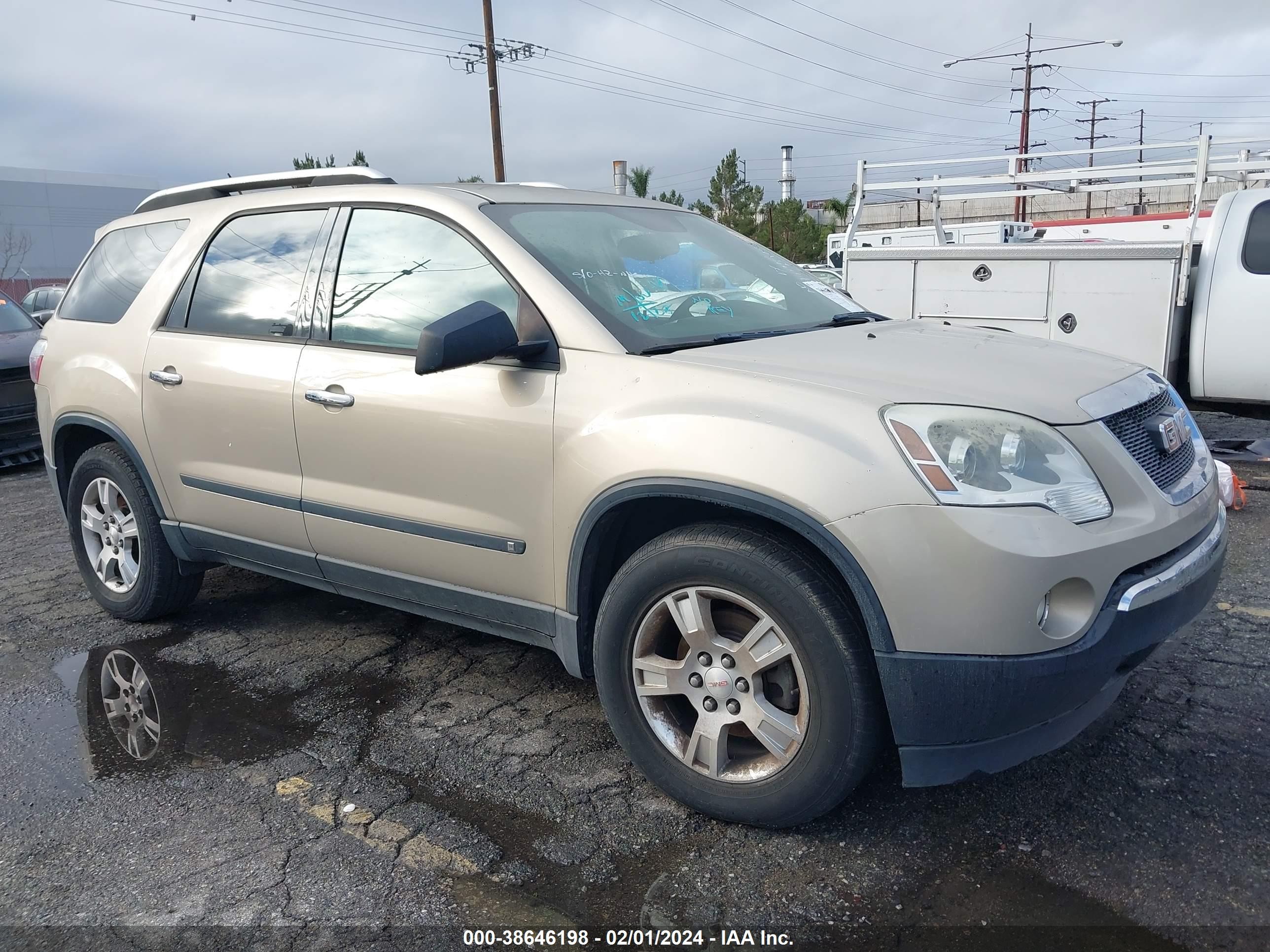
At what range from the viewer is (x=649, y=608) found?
2789 mm

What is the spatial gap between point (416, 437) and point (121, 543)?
2145 mm

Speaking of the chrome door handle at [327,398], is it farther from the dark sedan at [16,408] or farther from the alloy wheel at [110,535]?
the dark sedan at [16,408]

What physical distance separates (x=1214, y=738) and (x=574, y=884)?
6.64 feet

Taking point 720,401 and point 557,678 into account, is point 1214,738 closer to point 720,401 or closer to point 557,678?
point 720,401

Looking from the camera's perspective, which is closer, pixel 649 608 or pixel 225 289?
pixel 649 608

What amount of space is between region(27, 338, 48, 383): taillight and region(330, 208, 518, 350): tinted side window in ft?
6.59

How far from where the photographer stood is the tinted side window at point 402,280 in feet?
10.7

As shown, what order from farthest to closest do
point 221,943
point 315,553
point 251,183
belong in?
point 251,183, point 315,553, point 221,943

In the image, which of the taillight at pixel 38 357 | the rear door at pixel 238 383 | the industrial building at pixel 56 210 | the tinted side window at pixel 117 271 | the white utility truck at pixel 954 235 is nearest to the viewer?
the rear door at pixel 238 383

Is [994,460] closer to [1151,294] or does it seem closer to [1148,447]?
[1148,447]

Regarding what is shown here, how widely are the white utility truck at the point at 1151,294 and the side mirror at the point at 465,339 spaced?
15.3 feet

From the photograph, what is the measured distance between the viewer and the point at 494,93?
2588 cm

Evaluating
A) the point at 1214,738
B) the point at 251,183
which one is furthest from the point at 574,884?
the point at 251,183

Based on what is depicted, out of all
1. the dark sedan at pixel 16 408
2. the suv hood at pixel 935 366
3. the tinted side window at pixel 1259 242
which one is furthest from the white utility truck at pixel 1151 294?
the dark sedan at pixel 16 408
